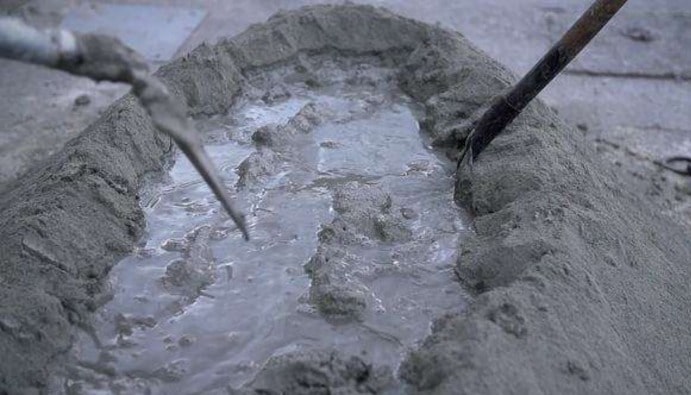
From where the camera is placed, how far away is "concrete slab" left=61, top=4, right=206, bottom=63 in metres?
5.27

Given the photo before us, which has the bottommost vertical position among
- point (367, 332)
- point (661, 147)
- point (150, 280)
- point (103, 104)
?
point (661, 147)

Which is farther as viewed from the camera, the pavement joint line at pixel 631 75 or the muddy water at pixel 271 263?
the pavement joint line at pixel 631 75

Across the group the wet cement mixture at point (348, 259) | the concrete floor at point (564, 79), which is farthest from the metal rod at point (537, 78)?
the concrete floor at point (564, 79)

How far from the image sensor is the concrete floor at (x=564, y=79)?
169 inches

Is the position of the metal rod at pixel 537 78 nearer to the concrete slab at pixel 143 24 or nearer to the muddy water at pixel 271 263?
the muddy water at pixel 271 263

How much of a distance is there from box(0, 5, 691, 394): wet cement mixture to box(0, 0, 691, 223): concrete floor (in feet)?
2.71

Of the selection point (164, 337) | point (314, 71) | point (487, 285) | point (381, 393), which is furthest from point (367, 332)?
point (314, 71)

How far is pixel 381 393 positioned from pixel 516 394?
0.38 metres

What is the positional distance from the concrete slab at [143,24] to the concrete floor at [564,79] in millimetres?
103

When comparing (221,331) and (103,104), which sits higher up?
(221,331)

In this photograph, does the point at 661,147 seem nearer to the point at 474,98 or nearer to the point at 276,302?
the point at 474,98

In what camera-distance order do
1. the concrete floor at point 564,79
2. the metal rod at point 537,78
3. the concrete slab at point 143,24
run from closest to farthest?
the metal rod at point 537,78 → the concrete floor at point 564,79 → the concrete slab at point 143,24

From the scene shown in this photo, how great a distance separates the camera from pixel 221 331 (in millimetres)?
2418

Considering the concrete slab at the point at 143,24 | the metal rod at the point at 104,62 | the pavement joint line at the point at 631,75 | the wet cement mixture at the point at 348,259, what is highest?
the metal rod at the point at 104,62
